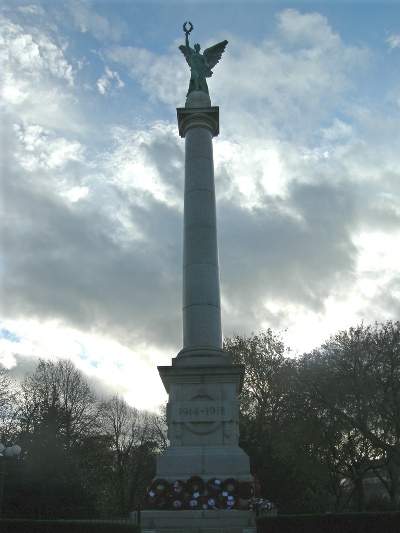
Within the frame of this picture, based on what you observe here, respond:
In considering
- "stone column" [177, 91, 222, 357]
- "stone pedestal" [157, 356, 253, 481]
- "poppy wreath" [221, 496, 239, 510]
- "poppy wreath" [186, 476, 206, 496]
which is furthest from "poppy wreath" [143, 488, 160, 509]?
"stone column" [177, 91, 222, 357]

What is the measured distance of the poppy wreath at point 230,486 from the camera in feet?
53.3

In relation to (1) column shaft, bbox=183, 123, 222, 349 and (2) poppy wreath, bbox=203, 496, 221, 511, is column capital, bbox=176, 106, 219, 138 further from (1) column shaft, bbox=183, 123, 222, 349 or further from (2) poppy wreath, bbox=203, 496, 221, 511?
(2) poppy wreath, bbox=203, 496, 221, 511

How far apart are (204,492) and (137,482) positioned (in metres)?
34.3

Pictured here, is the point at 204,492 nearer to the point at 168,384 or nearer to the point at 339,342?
the point at 168,384

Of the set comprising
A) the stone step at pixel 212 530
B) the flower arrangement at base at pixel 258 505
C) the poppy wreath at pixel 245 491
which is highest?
the poppy wreath at pixel 245 491

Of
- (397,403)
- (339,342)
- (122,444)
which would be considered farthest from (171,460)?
(122,444)

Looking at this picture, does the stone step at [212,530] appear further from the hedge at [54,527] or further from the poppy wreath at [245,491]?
the hedge at [54,527]

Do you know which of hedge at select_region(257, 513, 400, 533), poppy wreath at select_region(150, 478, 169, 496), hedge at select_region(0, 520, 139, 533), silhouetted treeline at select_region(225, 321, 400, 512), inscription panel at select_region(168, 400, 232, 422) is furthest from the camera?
silhouetted treeline at select_region(225, 321, 400, 512)

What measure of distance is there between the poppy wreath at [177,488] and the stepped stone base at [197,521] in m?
0.77

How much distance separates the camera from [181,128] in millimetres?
24328

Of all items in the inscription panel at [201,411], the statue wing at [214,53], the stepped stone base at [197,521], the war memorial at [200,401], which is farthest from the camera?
the statue wing at [214,53]

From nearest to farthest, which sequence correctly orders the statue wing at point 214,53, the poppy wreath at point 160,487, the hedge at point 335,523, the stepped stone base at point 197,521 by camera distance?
1. the hedge at point 335,523
2. the stepped stone base at point 197,521
3. the poppy wreath at point 160,487
4. the statue wing at point 214,53

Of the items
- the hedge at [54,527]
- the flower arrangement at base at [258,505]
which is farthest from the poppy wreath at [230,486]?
the hedge at [54,527]

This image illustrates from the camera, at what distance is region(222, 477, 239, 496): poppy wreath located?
639 inches
